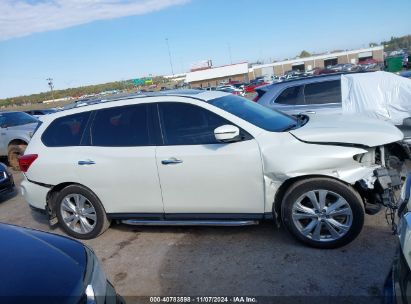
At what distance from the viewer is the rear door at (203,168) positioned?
3.92 meters

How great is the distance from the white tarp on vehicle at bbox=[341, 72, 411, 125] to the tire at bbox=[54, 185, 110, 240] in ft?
15.3

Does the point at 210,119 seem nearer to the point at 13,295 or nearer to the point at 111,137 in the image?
the point at 111,137

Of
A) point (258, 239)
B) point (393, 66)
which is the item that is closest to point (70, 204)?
point (258, 239)

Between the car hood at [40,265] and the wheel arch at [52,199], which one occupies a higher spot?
the car hood at [40,265]

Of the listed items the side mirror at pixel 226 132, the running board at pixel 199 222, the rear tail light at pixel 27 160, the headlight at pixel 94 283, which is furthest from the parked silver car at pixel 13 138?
the headlight at pixel 94 283

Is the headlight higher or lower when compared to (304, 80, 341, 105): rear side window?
lower

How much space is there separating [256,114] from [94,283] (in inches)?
107

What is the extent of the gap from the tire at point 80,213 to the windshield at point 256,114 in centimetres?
198

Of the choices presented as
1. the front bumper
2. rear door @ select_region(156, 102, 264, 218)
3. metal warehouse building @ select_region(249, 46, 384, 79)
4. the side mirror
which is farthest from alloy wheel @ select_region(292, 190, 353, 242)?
metal warehouse building @ select_region(249, 46, 384, 79)

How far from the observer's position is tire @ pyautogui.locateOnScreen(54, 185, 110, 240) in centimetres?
474

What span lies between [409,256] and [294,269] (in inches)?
75.2

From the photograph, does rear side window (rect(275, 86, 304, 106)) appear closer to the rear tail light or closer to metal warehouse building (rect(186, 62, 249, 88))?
the rear tail light

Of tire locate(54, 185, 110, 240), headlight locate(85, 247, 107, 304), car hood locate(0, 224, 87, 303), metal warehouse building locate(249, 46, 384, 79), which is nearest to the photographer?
car hood locate(0, 224, 87, 303)

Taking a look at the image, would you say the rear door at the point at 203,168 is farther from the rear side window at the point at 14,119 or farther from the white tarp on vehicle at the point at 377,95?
the rear side window at the point at 14,119
